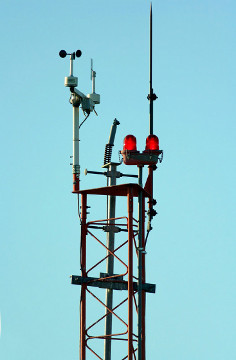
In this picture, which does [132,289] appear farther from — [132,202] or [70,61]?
[70,61]

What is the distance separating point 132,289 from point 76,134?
25.1ft

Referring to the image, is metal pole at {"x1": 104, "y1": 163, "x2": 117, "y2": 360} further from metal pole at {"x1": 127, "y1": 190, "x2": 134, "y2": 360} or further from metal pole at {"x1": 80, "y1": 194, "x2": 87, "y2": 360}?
metal pole at {"x1": 127, "y1": 190, "x2": 134, "y2": 360}

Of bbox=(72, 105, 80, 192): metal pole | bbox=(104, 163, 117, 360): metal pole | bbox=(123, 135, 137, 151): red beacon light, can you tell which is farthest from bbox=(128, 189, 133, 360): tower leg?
bbox=(123, 135, 137, 151): red beacon light

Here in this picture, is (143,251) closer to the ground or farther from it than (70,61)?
closer to the ground

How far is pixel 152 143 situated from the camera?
69.6 meters

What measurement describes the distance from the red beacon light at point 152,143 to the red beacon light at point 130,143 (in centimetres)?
60

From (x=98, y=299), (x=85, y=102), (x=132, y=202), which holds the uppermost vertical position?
→ (x=85, y=102)

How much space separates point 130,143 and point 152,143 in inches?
39.9

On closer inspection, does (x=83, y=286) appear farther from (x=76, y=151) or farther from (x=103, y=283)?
(x=76, y=151)

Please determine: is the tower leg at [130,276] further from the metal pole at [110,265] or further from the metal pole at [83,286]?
the metal pole at [83,286]

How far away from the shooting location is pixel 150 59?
72062mm

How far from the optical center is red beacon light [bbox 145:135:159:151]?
6950 centimetres

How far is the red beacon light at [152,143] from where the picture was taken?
2736 inches

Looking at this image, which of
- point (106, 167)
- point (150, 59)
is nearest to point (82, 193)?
point (106, 167)
